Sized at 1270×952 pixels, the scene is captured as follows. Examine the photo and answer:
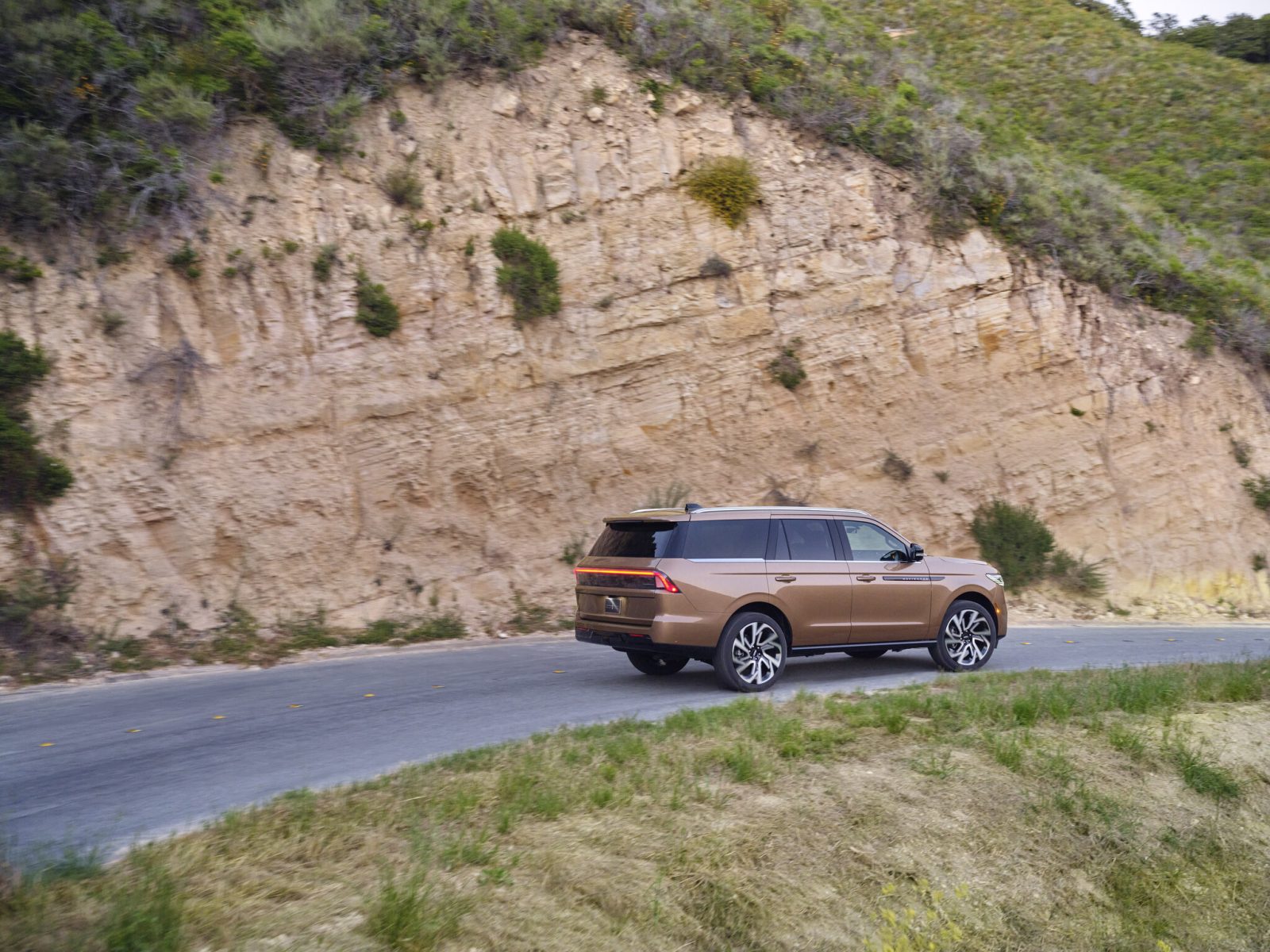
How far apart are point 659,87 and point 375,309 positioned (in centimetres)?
806

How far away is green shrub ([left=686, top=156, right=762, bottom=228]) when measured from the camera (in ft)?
64.8

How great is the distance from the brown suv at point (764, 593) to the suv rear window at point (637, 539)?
1 cm

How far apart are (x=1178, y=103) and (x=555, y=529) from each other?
109ft

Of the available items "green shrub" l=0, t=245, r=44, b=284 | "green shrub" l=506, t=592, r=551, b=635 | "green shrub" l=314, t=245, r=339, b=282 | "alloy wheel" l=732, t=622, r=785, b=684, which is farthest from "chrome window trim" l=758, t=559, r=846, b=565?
"green shrub" l=0, t=245, r=44, b=284

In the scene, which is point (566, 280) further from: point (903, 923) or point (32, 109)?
point (903, 923)

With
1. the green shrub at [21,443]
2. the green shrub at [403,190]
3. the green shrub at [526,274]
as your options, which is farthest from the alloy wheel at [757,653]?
the green shrub at [403,190]

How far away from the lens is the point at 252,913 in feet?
14.3

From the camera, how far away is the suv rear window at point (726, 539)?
996 cm

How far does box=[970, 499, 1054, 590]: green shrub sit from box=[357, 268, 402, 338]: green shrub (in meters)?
11.2

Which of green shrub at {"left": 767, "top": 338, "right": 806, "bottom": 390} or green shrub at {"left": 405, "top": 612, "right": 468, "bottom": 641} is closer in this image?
green shrub at {"left": 405, "top": 612, "right": 468, "bottom": 641}

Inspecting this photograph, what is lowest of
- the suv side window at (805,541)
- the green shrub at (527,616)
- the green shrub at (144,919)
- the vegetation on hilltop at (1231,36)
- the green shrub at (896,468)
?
the green shrub at (527,616)

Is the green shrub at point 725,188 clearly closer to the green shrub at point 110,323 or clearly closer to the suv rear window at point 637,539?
the green shrub at point 110,323

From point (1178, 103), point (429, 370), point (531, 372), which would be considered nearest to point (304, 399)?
point (429, 370)

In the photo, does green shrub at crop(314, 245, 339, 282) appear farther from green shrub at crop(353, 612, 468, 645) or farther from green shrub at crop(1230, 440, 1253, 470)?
green shrub at crop(1230, 440, 1253, 470)
